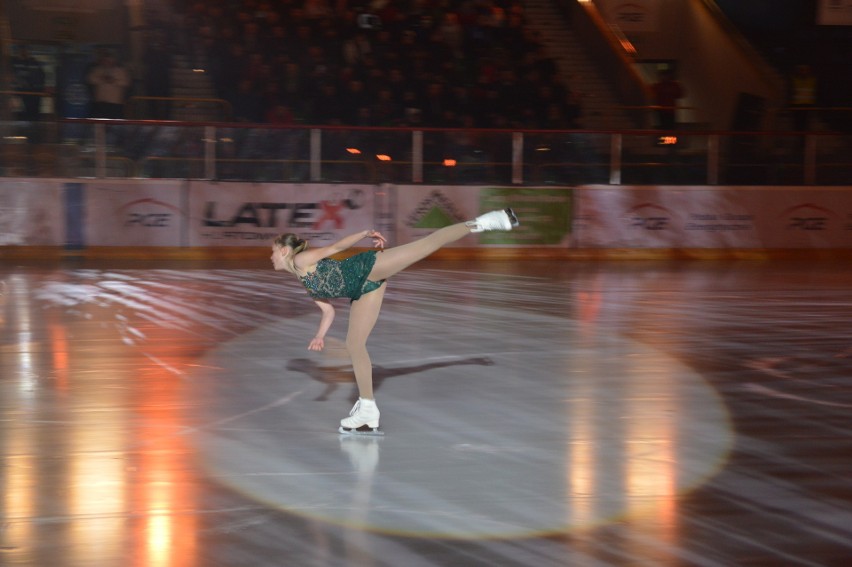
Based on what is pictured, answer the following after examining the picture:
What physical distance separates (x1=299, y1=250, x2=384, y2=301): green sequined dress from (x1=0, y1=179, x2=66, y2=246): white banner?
11.9 metres

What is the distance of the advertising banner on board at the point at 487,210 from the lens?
17.9 m

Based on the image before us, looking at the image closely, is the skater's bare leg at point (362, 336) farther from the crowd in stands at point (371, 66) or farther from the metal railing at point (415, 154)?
the crowd in stands at point (371, 66)

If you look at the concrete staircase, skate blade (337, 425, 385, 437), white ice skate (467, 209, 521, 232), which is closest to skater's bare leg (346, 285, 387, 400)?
skate blade (337, 425, 385, 437)

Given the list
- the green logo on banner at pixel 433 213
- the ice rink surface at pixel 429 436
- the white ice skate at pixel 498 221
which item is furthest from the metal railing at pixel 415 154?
the white ice skate at pixel 498 221

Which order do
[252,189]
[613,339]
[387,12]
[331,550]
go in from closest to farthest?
1. [331,550]
2. [613,339]
3. [252,189]
4. [387,12]

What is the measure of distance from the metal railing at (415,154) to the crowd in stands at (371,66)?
114cm

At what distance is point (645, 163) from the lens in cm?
1850

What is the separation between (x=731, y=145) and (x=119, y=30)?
1272 centimetres

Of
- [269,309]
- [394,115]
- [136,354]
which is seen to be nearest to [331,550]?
[136,354]

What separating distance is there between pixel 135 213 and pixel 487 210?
654 cm

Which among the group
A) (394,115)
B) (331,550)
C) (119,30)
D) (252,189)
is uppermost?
(119,30)

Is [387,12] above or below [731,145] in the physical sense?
above

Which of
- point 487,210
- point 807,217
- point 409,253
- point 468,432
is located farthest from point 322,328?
point 807,217

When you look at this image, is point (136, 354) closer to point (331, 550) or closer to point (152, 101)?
point (331, 550)
